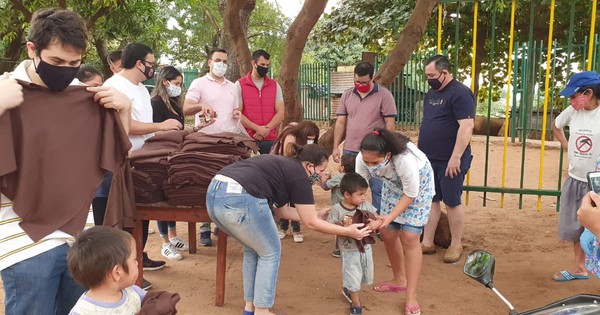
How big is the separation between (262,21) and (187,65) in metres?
7.04

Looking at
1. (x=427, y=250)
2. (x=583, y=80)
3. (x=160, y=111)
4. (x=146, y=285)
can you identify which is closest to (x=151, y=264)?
(x=146, y=285)

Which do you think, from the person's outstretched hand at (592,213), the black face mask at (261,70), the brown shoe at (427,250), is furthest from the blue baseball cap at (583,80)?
the black face mask at (261,70)

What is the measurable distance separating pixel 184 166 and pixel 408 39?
11.0 feet

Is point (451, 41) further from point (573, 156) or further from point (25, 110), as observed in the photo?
point (25, 110)

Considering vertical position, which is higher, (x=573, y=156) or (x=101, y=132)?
(x=101, y=132)

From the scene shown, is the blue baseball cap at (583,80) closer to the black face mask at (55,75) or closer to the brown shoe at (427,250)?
the brown shoe at (427,250)

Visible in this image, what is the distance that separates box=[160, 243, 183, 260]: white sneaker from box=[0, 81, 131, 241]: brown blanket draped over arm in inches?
110

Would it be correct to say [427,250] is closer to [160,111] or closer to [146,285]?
[146,285]

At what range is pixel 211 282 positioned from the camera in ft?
14.1

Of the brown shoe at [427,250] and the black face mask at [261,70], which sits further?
the black face mask at [261,70]

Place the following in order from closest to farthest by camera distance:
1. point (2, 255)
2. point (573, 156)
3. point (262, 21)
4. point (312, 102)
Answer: point (2, 255)
point (573, 156)
point (312, 102)
point (262, 21)

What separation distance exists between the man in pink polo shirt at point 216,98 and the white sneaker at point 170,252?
1168 mm

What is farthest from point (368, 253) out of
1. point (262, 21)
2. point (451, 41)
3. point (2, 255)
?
point (262, 21)

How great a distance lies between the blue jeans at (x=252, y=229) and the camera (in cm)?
310
